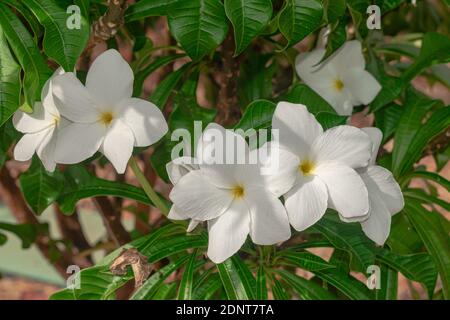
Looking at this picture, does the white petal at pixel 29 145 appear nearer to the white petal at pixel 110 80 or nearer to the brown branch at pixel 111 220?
the white petal at pixel 110 80

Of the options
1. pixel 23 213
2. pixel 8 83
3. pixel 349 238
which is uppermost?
pixel 8 83

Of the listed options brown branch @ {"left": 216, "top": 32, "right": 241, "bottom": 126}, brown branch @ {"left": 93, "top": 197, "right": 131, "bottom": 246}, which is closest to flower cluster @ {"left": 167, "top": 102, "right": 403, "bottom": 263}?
brown branch @ {"left": 216, "top": 32, "right": 241, "bottom": 126}

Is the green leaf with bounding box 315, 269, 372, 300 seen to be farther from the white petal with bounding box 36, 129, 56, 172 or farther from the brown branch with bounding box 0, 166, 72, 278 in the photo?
the brown branch with bounding box 0, 166, 72, 278

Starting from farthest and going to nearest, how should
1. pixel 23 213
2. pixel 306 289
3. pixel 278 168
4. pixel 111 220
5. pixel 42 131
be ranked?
pixel 23 213 → pixel 111 220 → pixel 306 289 → pixel 42 131 → pixel 278 168

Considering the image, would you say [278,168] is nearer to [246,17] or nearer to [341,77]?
[246,17]

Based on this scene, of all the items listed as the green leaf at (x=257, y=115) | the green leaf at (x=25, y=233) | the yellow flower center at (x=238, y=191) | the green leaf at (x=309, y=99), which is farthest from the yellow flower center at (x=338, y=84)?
the green leaf at (x=25, y=233)

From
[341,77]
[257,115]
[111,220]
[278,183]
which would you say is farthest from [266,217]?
[111,220]
